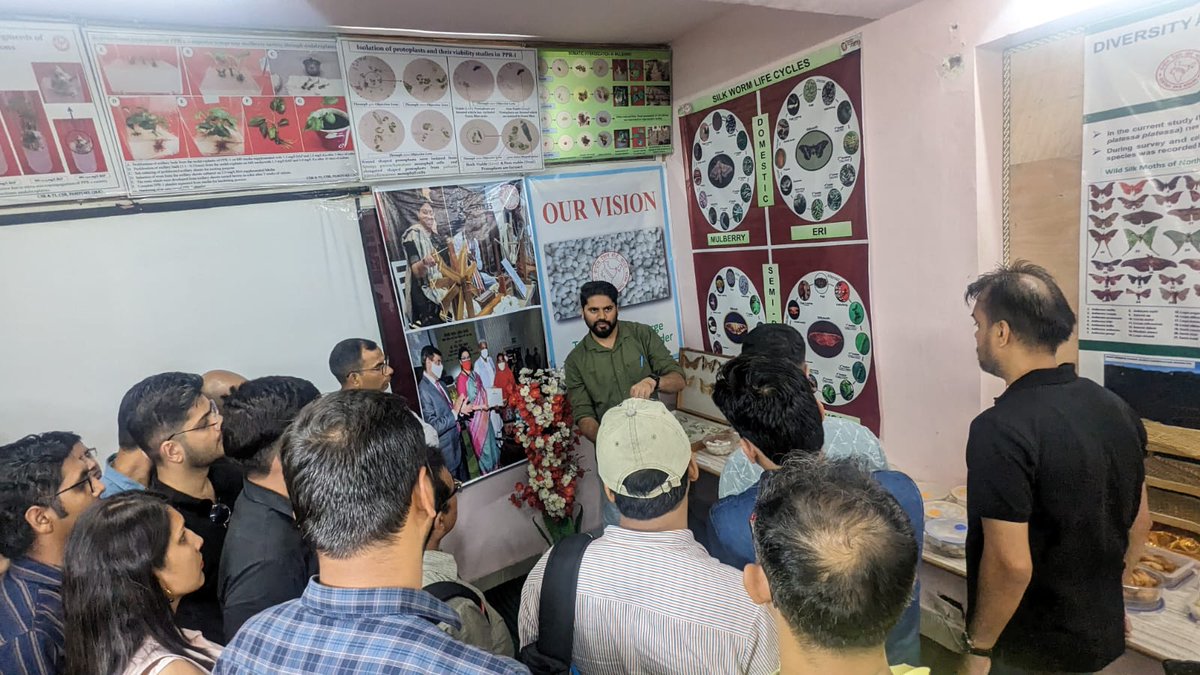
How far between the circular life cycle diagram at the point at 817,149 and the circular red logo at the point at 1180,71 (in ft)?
3.15

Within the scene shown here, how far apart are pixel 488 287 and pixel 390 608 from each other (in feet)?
7.74

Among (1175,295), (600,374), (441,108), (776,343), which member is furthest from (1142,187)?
(441,108)

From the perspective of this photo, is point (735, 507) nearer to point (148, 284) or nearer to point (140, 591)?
point (140, 591)

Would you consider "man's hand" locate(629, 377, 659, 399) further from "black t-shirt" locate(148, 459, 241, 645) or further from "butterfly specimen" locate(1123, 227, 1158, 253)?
"butterfly specimen" locate(1123, 227, 1158, 253)

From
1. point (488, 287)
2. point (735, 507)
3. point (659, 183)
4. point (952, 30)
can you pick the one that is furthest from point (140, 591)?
point (659, 183)

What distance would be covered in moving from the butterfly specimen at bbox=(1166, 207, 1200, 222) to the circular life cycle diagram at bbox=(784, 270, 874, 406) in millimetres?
1068

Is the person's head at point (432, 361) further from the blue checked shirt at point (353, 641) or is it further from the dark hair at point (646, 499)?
the blue checked shirt at point (353, 641)

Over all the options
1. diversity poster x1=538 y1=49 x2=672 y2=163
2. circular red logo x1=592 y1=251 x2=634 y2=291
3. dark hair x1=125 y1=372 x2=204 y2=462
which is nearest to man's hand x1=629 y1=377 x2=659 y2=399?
circular red logo x1=592 y1=251 x2=634 y2=291

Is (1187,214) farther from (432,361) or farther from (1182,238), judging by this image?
(432,361)

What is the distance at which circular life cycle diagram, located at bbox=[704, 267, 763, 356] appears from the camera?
3.18 meters

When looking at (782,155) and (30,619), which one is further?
(782,155)

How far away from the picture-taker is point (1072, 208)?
1873 mm

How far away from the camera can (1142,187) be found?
170cm

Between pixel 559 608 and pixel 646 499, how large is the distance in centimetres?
29
